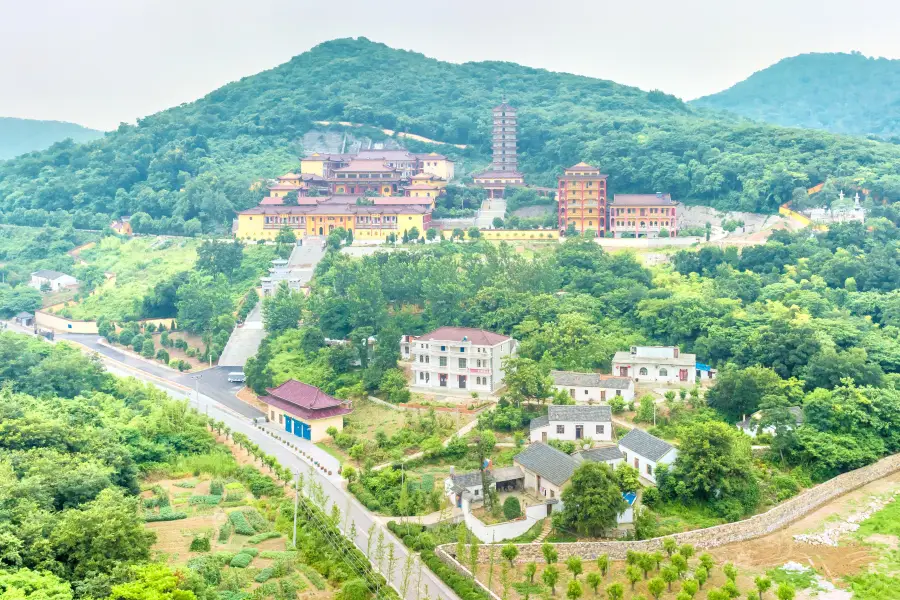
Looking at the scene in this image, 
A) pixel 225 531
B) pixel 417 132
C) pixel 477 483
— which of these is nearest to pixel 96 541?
pixel 225 531

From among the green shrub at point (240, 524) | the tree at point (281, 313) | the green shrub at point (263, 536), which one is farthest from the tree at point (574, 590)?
the tree at point (281, 313)

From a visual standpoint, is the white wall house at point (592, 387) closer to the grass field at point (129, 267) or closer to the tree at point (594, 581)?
the tree at point (594, 581)

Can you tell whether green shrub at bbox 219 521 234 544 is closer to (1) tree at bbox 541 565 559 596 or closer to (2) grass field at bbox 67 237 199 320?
(1) tree at bbox 541 565 559 596

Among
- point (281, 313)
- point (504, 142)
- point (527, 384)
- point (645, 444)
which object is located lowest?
point (645, 444)

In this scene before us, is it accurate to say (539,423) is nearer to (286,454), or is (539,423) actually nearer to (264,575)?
(286,454)

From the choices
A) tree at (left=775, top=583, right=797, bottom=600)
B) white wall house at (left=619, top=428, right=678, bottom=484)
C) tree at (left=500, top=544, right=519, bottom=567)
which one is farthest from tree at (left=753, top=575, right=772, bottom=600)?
tree at (left=500, top=544, right=519, bottom=567)

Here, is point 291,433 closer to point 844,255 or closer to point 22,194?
point 844,255
